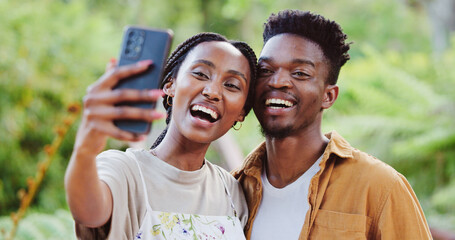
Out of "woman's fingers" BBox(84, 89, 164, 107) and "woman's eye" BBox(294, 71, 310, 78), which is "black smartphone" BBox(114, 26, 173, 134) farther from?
"woman's eye" BBox(294, 71, 310, 78)

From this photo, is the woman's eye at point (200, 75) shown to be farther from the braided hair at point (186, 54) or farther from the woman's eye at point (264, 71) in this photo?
the woman's eye at point (264, 71)

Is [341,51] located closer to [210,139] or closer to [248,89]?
[248,89]

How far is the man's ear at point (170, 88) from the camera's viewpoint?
79.5 inches

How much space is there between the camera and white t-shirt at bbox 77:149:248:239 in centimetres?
151

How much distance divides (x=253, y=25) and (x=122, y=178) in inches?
401

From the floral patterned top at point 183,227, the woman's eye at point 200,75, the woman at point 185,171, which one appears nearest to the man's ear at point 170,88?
the woman at point 185,171

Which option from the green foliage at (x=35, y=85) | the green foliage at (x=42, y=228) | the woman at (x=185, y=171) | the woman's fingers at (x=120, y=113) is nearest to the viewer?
the woman's fingers at (x=120, y=113)

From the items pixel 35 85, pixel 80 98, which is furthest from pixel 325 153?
pixel 80 98

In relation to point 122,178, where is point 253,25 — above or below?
above

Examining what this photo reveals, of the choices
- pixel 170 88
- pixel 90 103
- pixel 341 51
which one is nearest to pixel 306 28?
pixel 341 51

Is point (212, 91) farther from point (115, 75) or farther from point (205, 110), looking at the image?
point (115, 75)

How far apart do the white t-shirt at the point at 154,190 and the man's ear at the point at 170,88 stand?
10.9 inches

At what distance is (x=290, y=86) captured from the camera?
2.22 meters

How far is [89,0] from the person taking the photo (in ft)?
33.2
